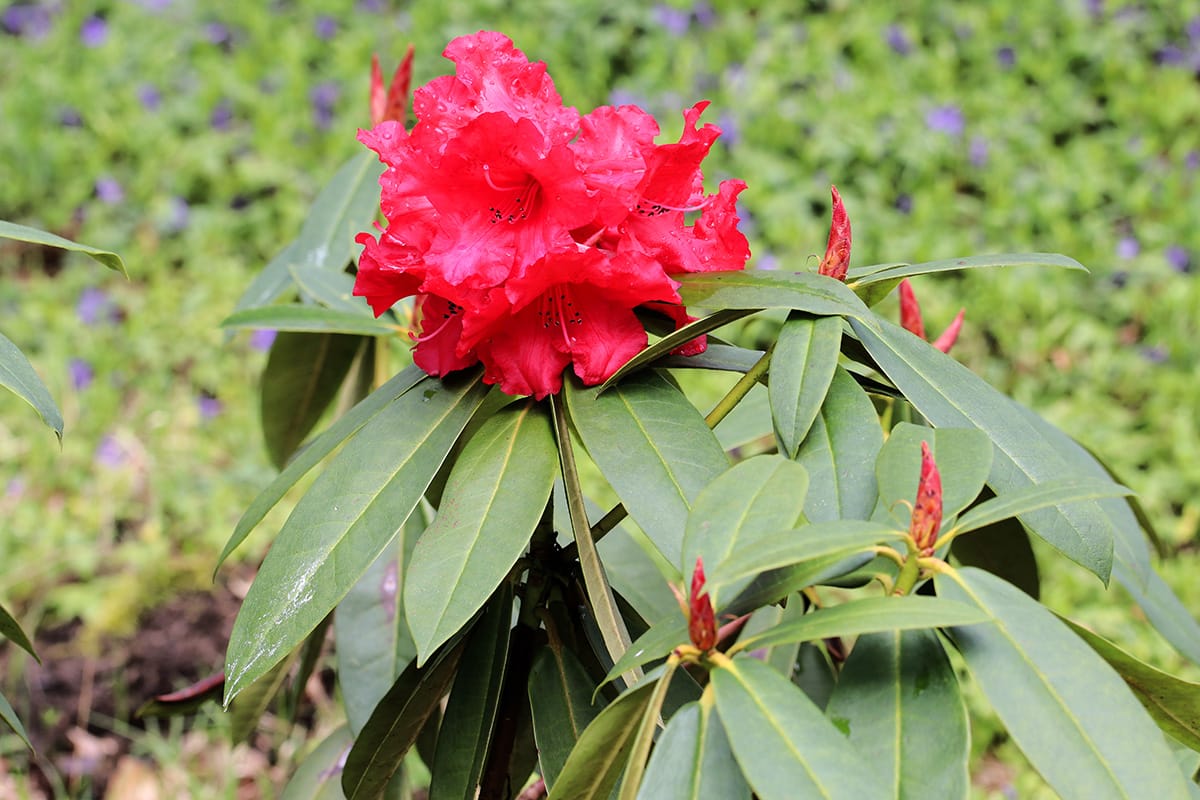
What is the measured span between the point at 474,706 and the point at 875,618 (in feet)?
1.16

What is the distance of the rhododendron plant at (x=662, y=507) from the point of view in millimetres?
548

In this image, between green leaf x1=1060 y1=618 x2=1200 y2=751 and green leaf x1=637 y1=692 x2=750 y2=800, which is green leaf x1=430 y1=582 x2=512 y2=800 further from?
green leaf x1=1060 y1=618 x2=1200 y2=751

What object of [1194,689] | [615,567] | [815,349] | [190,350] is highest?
[815,349]

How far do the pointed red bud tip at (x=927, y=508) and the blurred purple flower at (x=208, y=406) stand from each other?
2133mm

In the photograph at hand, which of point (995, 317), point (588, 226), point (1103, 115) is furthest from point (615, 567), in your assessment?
point (1103, 115)

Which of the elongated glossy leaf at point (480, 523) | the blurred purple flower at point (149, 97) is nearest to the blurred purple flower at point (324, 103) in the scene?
→ the blurred purple flower at point (149, 97)

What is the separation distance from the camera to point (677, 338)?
2.24 ft

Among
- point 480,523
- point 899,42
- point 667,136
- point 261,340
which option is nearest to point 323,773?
point 480,523

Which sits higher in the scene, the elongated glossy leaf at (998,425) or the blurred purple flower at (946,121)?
the elongated glossy leaf at (998,425)

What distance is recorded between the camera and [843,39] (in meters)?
3.24

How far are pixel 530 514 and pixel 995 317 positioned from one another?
2.18 m

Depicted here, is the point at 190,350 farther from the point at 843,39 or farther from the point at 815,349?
the point at 815,349

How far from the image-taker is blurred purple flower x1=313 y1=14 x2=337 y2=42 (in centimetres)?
331

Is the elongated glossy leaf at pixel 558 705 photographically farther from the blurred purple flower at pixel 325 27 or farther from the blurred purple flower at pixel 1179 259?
the blurred purple flower at pixel 325 27
